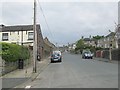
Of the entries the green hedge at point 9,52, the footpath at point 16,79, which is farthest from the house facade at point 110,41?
the footpath at point 16,79

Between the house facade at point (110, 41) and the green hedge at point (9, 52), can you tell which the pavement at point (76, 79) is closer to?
the green hedge at point (9, 52)

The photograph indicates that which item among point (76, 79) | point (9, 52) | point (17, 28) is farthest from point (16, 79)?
point (17, 28)

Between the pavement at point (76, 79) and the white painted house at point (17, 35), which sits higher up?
the white painted house at point (17, 35)

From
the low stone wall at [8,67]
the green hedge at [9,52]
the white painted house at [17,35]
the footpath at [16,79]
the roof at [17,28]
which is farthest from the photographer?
the roof at [17,28]

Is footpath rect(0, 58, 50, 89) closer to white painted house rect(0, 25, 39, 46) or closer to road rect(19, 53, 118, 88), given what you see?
road rect(19, 53, 118, 88)

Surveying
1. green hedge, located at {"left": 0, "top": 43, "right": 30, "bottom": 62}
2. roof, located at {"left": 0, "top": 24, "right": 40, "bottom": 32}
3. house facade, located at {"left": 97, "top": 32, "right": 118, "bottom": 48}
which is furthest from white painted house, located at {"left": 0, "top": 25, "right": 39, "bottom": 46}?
green hedge, located at {"left": 0, "top": 43, "right": 30, "bottom": 62}

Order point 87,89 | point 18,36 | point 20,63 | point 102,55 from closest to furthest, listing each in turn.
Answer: point 87,89 < point 20,63 < point 18,36 < point 102,55

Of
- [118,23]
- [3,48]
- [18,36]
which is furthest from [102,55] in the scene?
[3,48]

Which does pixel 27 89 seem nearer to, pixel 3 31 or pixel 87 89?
pixel 87 89

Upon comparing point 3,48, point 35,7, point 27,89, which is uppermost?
point 35,7

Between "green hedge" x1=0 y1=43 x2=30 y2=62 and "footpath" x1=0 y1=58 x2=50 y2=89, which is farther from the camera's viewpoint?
"green hedge" x1=0 y1=43 x2=30 y2=62

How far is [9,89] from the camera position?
13438 millimetres

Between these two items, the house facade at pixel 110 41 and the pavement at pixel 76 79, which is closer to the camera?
the pavement at pixel 76 79

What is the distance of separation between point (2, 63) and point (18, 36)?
133 feet
